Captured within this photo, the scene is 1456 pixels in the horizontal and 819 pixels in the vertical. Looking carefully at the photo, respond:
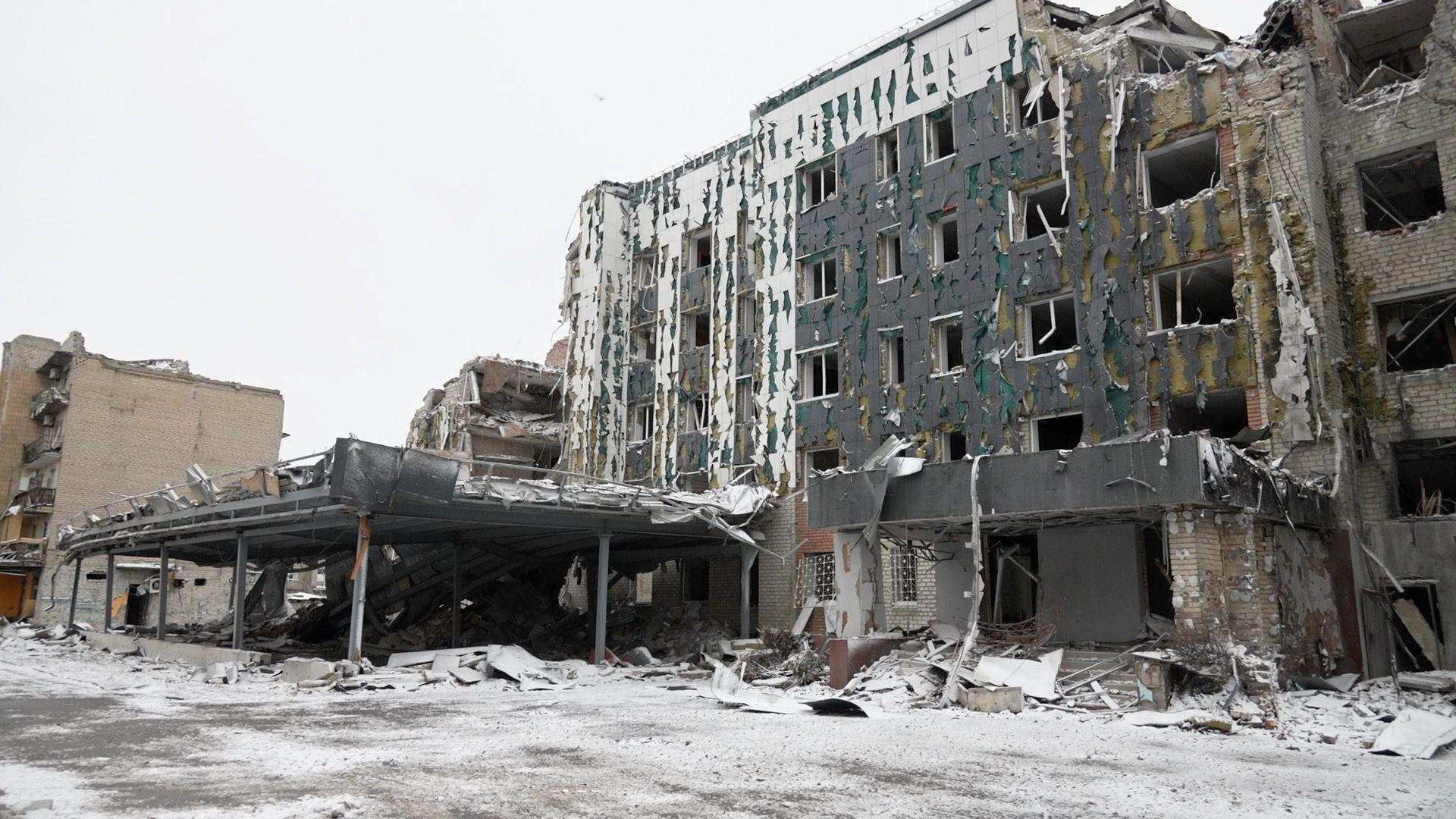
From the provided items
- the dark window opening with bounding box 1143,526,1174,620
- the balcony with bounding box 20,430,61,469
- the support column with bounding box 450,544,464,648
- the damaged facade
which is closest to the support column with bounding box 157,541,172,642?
the support column with bounding box 450,544,464,648

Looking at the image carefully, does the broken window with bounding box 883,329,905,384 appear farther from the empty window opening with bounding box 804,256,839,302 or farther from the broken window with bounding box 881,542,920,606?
the broken window with bounding box 881,542,920,606

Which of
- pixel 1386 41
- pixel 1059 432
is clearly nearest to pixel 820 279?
pixel 1059 432

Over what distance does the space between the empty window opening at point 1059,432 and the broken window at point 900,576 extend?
388 cm

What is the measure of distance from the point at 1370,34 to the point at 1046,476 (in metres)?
14.0

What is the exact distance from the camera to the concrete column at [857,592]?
56.7 ft

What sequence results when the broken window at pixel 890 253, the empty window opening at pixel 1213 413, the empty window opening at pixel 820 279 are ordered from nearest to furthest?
the empty window opening at pixel 1213 413 → the broken window at pixel 890 253 → the empty window opening at pixel 820 279

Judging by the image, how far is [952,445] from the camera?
22.6m

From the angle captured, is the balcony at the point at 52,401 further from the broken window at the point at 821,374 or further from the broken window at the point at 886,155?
the broken window at the point at 886,155

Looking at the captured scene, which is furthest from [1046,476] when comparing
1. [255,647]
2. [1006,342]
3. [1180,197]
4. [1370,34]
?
[255,647]

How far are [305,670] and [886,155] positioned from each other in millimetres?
17743

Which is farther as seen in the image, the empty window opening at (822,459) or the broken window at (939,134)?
the empty window opening at (822,459)

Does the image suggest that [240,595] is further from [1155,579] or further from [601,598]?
[1155,579]

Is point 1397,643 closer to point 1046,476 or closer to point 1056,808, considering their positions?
point 1046,476

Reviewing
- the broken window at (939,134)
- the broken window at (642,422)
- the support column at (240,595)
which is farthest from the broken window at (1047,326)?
the support column at (240,595)
